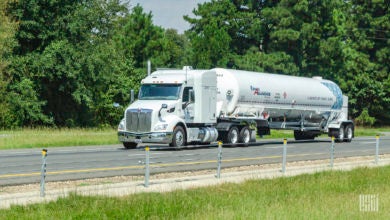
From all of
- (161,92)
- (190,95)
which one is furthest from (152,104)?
(190,95)

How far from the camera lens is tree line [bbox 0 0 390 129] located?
5119 cm

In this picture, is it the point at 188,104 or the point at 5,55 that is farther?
the point at 5,55

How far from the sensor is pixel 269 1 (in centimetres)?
7825

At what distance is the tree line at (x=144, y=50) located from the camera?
51.2 m

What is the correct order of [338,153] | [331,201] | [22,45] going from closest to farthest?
[331,201], [338,153], [22,45]

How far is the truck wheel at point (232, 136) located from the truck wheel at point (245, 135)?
308mm

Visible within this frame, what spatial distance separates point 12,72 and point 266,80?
2126cm

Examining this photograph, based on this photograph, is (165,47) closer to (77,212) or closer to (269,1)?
(269,1)

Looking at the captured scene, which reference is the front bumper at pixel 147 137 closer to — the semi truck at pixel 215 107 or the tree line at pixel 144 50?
the semi truck at pixel 215 107

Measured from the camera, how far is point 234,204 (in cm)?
1323

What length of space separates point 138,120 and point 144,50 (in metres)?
40.9

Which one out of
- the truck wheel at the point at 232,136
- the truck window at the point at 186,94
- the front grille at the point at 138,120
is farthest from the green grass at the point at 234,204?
the truck wheel at the point at 232,136

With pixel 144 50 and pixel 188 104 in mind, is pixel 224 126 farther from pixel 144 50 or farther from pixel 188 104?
pixel 144 50

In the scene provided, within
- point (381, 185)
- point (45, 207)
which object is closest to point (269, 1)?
point (381, 185)
